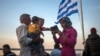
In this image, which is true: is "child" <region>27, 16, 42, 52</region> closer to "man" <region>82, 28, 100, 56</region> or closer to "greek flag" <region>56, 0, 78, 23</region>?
"man" <region>82, 28, 100, 56</region>

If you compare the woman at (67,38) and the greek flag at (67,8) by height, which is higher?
the greek flag at (67,8)

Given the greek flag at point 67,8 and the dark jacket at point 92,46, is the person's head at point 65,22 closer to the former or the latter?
the dark jacket at point 92,46

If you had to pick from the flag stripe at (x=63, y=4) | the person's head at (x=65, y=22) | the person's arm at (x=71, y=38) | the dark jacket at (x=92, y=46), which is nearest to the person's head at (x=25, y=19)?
the person's head at (x=65, y=22)

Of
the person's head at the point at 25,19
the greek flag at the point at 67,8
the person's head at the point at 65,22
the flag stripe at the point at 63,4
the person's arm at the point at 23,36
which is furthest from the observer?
the flag stripe at the point at 63,4

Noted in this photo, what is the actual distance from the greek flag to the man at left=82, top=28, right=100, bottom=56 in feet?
2.47

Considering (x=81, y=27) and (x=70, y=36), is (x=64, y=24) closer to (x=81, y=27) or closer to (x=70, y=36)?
(x=70, y=36)

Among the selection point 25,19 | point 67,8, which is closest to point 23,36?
point 25,19

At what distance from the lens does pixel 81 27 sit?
9.08 metres

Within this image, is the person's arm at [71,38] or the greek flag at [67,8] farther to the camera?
the greek flag at [67,8]

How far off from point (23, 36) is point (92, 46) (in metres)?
2.98

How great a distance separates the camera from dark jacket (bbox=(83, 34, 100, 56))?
7.92 meters

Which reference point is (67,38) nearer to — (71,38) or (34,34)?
(71,38)

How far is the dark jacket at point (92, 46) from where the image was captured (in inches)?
312

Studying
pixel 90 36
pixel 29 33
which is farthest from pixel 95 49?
pixel 29 33
